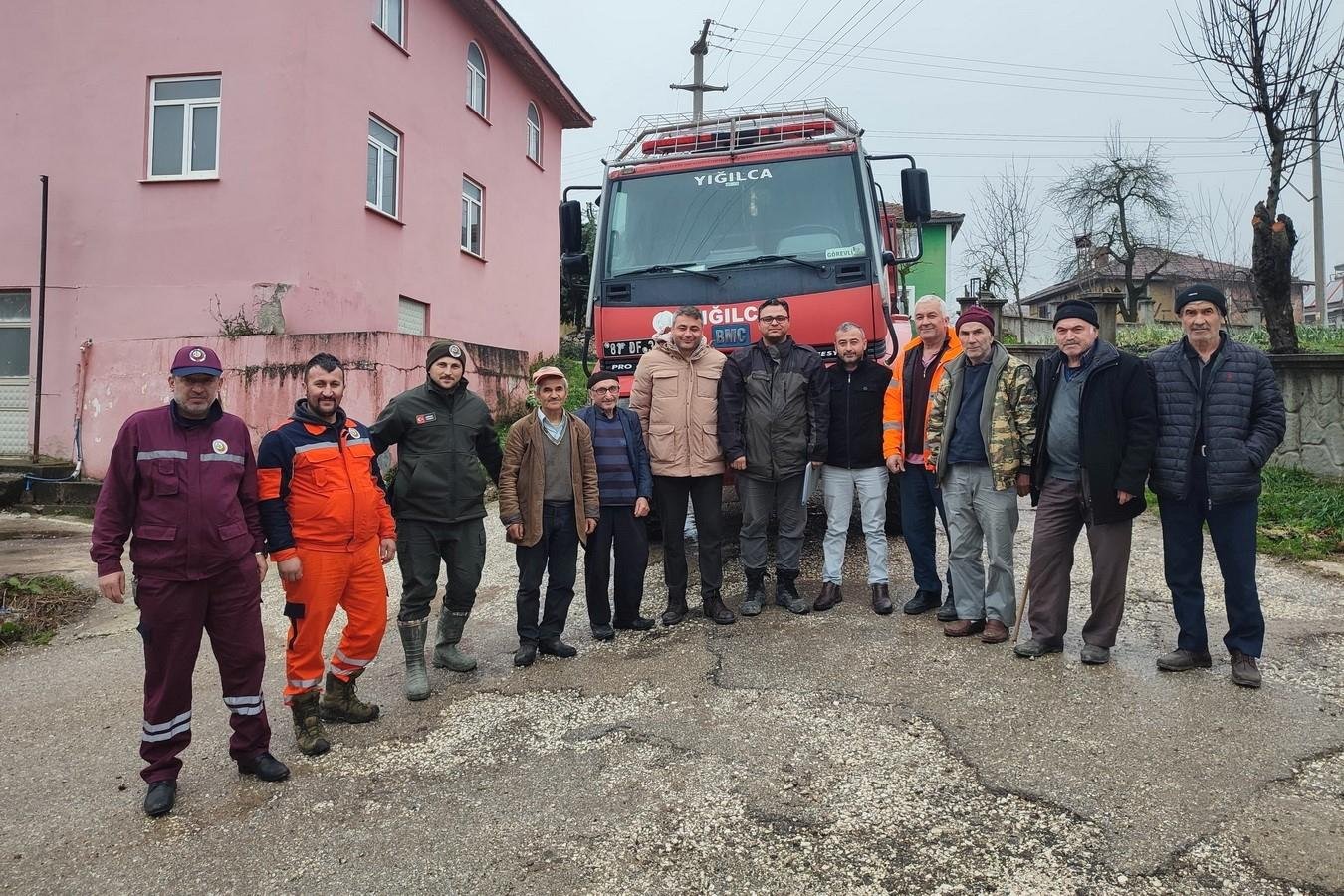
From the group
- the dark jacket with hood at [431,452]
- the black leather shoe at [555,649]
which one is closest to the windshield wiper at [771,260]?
the dark jacket with hood at [431,452]

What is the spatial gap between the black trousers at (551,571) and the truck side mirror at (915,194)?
3.72m

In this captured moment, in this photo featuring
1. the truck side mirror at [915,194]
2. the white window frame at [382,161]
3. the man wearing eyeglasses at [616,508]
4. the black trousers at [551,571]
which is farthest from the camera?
the white window frame at [382,161]

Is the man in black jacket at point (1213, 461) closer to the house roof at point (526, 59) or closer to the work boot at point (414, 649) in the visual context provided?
the work boot at point (414, 649)

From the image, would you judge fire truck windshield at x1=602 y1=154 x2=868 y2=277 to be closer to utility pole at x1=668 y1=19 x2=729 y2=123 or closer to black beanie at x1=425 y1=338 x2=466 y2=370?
black beanie at x1=425 y1=338 x2=466 y2=370

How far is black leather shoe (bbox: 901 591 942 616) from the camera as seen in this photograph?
16.6ft

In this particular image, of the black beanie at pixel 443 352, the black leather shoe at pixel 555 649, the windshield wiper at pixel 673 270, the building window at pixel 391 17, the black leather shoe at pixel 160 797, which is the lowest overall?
the black leather shoe at pixel 160 797

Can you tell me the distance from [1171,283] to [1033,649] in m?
40.1

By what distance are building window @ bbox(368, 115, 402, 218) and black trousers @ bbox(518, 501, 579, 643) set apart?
888cm

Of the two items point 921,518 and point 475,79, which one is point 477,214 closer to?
point 475,79

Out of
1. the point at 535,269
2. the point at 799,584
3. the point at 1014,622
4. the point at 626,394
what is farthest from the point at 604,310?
the point at 535,269

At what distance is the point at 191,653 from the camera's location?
125 inches

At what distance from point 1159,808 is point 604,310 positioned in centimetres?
466

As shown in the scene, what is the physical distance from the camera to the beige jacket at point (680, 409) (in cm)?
506

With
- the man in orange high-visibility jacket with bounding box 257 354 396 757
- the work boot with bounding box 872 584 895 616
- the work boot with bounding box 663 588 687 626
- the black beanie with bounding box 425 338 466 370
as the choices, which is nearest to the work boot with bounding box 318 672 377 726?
the man in orange high-visibility jacket with bounding box 257 354 396 757
